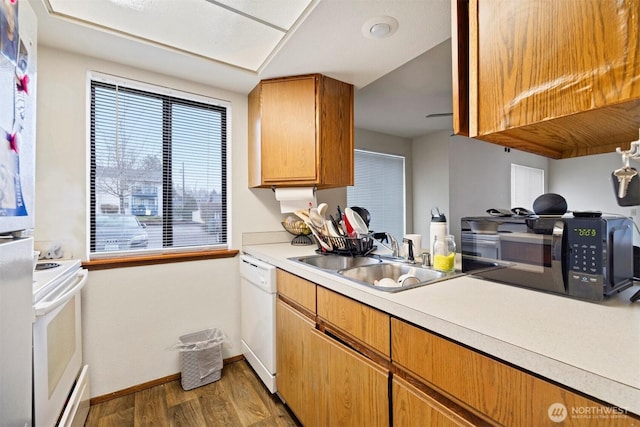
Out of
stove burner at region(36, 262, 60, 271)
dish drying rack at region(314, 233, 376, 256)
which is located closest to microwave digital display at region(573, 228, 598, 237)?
dish drying rack at region(314, 233, 376, 256)

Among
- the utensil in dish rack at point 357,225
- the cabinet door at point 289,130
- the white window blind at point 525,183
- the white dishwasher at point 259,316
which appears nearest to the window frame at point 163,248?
the white dishwasher at point 259,316

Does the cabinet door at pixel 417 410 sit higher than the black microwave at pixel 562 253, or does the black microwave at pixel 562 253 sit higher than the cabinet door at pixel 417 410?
the black microwave at pixel 562 253

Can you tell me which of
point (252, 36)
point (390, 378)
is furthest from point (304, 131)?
point (390, 378)

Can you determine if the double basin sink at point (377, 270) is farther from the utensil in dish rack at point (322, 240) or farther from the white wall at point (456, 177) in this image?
the white wall at point (456, 177)

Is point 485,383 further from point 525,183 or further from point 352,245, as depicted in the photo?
point 525,183

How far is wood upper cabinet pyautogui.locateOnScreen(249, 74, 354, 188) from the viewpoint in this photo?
192 cm

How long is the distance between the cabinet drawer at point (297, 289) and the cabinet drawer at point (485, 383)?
1.73ft

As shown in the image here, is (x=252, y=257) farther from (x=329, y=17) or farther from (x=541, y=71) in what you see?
(x=541, y=71)

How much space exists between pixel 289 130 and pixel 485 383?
5.82 feet

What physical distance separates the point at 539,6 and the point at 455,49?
221 mm

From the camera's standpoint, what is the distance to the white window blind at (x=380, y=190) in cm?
360

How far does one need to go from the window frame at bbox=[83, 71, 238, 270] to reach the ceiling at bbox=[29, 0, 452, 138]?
0.42 ft

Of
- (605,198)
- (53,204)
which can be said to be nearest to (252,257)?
(53,204)

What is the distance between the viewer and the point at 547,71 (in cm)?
64
